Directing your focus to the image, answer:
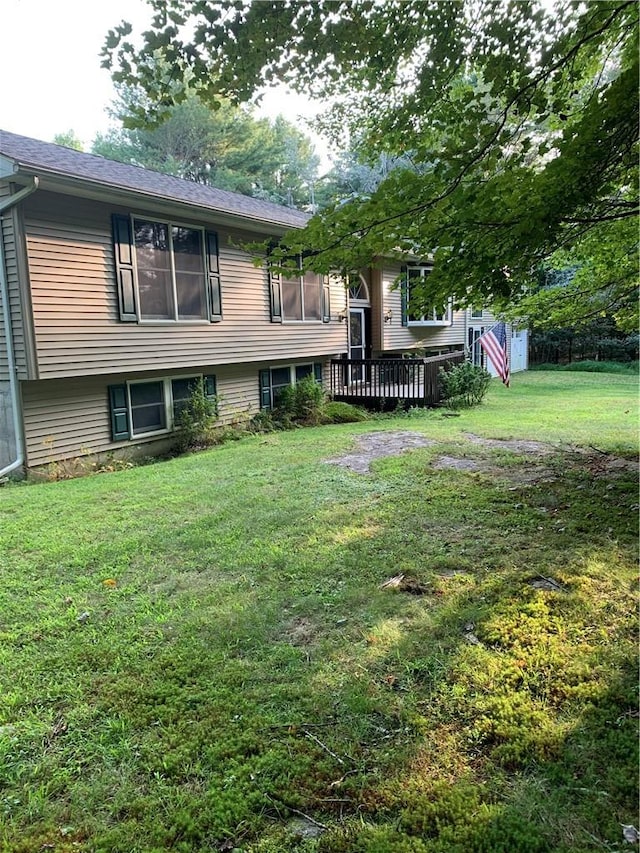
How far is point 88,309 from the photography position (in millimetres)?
8336

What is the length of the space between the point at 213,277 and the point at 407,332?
9.95 metres

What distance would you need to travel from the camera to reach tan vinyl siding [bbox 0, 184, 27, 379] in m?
7.46

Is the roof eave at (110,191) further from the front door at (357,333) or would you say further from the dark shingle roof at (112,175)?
the front door at (357,333)

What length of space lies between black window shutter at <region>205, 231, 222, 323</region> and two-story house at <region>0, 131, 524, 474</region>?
2 cm

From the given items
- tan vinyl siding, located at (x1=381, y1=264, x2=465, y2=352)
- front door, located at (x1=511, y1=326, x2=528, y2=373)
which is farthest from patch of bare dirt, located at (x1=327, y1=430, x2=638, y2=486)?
front door, located at (x1=511, y1=326, x2=528, y2=373)

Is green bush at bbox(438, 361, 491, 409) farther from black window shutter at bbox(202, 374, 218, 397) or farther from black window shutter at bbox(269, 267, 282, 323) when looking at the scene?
black window shutter at bbox(202, 374, 218, 397)

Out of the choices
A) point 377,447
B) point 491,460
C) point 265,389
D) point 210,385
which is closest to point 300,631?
point 491,460

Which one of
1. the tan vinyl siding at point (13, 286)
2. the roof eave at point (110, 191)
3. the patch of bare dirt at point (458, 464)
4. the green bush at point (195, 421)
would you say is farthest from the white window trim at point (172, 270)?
the patch of bare dirt at point (458, 464)

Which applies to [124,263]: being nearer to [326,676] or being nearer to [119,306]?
[119,306]

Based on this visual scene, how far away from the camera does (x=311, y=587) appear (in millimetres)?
3570

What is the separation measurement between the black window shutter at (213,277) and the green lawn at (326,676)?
20.3ft

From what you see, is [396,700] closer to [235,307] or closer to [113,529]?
[113,529]

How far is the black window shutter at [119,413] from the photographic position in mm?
9258

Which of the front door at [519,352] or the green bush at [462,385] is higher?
the front door at [519,352]
